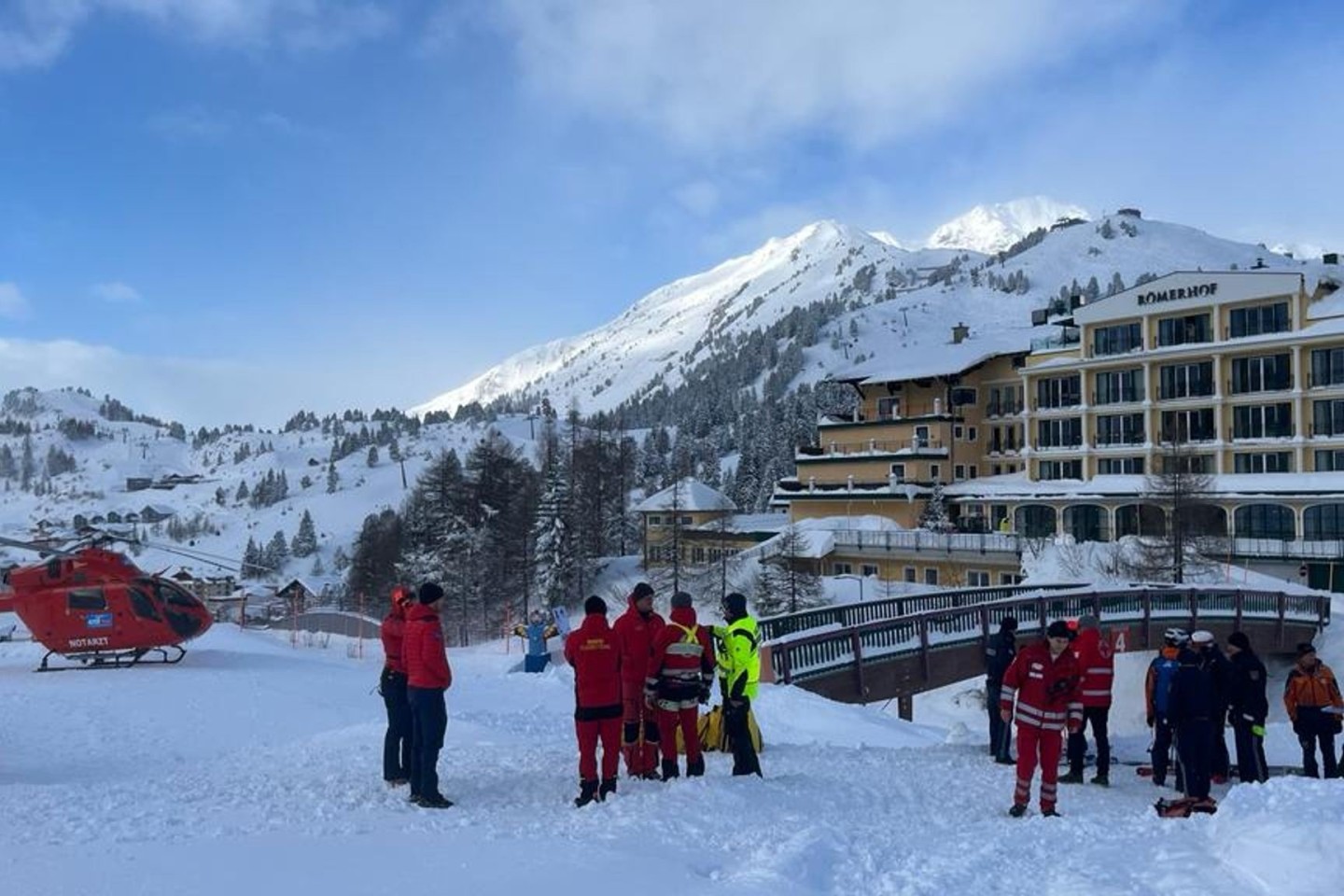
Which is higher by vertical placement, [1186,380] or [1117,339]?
[1117,339]

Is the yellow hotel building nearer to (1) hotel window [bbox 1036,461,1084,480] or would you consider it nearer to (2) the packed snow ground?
(1) hotel window [bbox 1036,461,1084,480]

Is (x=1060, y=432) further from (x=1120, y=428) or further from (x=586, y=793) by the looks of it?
(x=586, y=793)

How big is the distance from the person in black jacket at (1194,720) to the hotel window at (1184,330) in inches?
1960

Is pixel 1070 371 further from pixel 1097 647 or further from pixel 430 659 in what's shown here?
pixel 430 659

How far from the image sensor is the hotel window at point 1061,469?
59.0 meters

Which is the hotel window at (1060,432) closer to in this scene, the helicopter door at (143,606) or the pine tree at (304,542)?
the helicopter door at (143,606)

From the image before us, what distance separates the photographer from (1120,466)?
2265 inches

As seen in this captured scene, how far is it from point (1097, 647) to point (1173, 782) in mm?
1989

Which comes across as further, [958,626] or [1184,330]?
[1184,330]

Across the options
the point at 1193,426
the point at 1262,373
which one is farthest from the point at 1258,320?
the point at 1193,426

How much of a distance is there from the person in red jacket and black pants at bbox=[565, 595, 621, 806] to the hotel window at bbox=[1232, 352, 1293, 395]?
52.6m

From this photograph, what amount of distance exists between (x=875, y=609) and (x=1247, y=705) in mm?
16751

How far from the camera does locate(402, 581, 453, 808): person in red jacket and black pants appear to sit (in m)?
8.44

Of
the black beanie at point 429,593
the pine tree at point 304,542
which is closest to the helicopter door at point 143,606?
the black beanie at point 429,593
